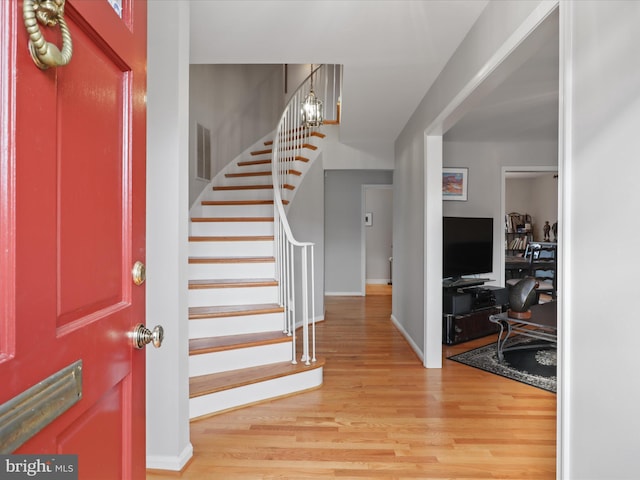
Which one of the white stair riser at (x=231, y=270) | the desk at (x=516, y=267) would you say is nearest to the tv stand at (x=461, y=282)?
the desk at (x=516, y=267)

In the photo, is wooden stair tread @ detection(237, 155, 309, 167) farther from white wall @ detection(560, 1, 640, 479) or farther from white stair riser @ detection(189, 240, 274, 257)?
white wall @ detection(560, 1, 640, 479)

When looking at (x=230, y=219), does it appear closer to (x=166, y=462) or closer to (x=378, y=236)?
(x=166, y=462)

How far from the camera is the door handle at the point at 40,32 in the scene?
0.61m

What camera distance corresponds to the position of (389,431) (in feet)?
7.88

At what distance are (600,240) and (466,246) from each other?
367 cm

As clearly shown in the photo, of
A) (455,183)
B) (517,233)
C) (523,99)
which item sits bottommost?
(517,233)

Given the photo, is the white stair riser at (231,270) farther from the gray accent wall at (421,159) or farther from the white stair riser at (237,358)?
the gray accent wall at (421,159)

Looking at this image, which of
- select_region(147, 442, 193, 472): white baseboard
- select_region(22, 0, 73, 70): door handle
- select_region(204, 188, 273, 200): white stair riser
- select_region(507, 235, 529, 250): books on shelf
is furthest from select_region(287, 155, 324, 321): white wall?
select_region(507, 235, 529, 250): books on shelf

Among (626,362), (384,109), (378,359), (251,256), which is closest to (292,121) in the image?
(384,109)

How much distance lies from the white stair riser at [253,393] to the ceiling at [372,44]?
2.34m

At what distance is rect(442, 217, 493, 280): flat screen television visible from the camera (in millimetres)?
4617

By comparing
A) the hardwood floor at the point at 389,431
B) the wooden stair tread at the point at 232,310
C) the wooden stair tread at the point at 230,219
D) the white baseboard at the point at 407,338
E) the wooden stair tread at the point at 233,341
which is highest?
the wooden stair tread at the point at 230,219

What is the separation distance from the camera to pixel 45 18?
0.64 m

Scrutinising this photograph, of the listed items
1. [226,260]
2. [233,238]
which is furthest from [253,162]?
[226,260]
